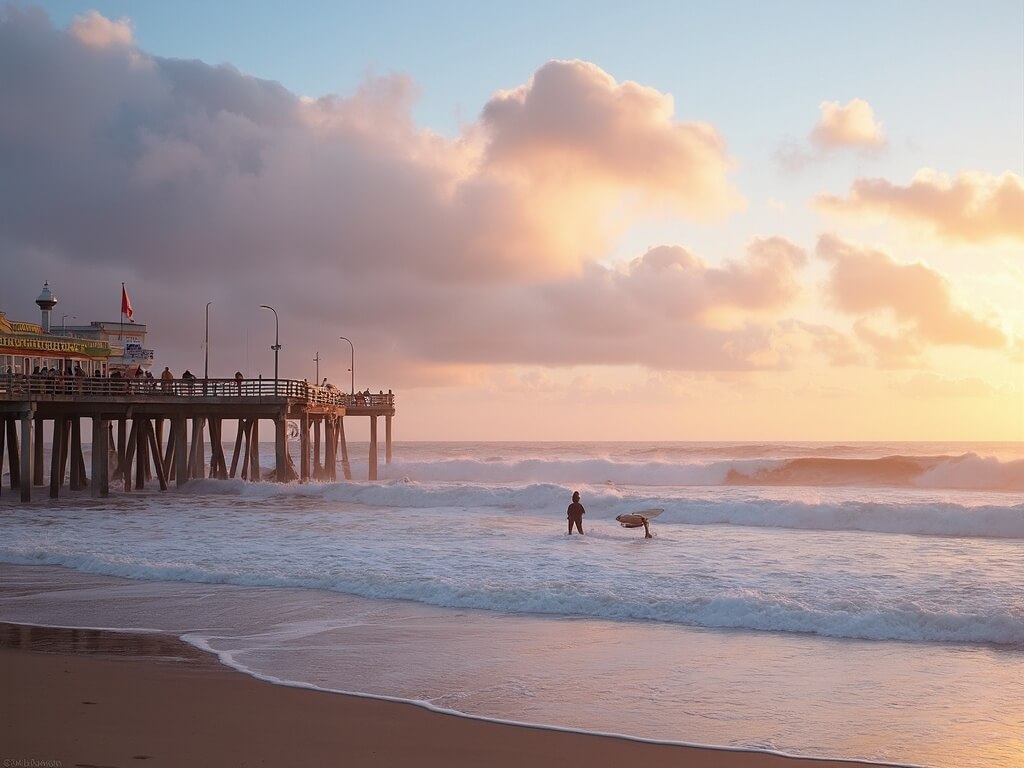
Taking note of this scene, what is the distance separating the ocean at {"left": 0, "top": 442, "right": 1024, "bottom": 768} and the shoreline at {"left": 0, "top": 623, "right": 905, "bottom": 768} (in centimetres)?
40

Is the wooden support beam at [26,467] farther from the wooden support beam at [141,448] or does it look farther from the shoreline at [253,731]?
the shoreline at [253,731]

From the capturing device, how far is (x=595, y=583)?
16672 mm

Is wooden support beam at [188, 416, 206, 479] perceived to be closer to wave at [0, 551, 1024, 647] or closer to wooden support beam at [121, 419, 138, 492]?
wooden support beam at [121, 419, 138, 492]

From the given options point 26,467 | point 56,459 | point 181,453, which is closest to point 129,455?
point 181,453

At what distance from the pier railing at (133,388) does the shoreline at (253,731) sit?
86.4ft

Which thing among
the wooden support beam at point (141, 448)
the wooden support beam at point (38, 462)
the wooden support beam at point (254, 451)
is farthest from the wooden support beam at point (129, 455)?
the wooden support beam at point (254, 451)

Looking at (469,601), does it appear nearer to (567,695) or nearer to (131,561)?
(567,695)

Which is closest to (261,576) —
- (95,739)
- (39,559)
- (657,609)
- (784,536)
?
(39,559)

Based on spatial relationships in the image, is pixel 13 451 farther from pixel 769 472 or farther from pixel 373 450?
pixel 769 472

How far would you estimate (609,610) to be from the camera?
1463cm

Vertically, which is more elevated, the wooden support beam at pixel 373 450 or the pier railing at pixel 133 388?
the pier railing at pixel 133 388

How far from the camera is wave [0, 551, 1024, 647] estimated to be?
13.2 metres

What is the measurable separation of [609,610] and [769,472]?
55.6m

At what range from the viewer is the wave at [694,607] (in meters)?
13.2
